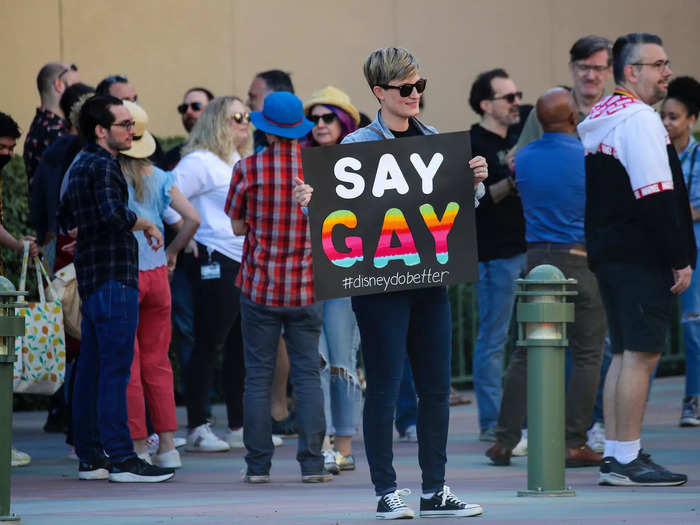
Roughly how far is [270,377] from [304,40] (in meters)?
6.72

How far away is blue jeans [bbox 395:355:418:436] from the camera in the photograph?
10.1 m

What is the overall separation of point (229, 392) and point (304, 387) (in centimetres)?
178

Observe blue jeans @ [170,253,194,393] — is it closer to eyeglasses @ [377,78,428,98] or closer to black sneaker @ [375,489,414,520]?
black sneaker @ [375,489,414,520]

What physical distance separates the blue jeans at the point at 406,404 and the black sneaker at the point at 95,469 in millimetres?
2244

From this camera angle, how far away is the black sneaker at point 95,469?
8.50 meters

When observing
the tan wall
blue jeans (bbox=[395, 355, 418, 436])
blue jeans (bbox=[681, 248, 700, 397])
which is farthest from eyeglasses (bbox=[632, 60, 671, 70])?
the tan wall

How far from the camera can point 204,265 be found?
9773mm

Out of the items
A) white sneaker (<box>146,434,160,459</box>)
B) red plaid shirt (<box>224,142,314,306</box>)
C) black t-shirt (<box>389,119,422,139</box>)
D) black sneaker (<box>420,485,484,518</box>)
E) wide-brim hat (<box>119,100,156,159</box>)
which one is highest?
wide-brim hat (<box>119,100,156,159</box>)

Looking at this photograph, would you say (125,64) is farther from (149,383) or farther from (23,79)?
(149,383)

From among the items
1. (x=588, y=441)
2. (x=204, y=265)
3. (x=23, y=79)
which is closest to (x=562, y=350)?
(x=588, y=441)

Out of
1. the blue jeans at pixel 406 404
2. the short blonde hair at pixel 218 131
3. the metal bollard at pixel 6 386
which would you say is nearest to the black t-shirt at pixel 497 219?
the blue jeans at pixel 406 404

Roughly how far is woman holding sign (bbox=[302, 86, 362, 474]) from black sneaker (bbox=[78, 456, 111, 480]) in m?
1.19

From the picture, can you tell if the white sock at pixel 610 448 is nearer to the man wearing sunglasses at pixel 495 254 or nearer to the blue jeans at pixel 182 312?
the man wearing sunglasses at pixel 495 254

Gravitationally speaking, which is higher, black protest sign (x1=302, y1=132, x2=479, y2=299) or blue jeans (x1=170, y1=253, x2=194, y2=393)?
black protest sign (x1=302, y1=132, x2=479, y2=299)
